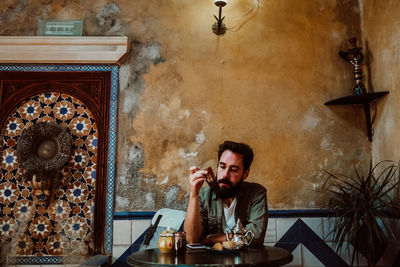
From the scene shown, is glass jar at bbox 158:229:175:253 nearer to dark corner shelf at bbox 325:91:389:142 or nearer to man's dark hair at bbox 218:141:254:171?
man's dark hair at bbox 218:141:254:171

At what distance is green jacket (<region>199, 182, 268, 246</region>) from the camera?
8.19ft

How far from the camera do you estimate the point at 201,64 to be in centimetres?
371

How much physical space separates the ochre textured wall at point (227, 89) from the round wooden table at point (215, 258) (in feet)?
4.21

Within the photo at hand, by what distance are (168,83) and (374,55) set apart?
7.00 feet

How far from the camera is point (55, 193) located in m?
3.48

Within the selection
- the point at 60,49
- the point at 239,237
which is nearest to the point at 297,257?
the point at 239,237

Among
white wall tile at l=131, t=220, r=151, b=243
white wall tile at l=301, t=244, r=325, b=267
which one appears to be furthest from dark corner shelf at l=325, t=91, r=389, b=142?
white wall tile at l=131, t=220, r=151, b=243

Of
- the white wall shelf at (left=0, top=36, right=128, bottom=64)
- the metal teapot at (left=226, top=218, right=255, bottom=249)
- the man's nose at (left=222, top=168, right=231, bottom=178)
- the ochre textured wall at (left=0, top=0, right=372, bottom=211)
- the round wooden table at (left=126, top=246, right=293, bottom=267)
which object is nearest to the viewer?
the round wooden table at (left=126, top=246, right=293, bottom=267)

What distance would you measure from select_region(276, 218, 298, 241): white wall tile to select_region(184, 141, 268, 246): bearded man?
2.99 feet

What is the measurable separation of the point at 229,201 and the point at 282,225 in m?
1.02

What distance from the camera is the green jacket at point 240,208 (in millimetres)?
2496

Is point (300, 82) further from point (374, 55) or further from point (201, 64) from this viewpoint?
point (201, 64)

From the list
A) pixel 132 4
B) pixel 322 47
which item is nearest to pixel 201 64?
pixel 132 4

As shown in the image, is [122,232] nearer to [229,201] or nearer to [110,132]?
[110,132]
